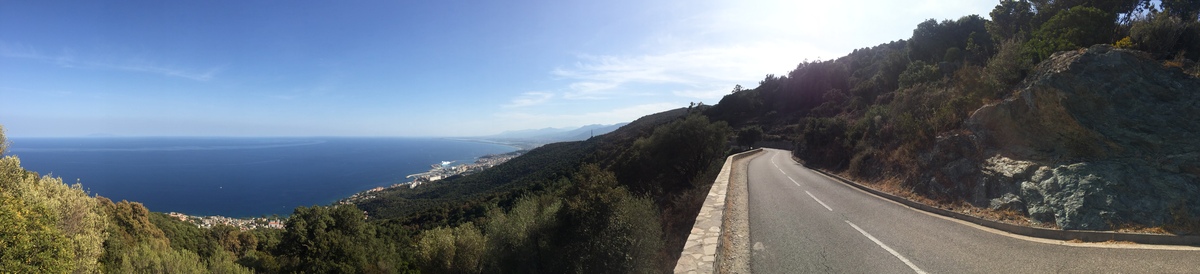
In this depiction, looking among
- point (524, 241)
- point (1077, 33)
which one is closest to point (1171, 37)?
point (1077, 33)

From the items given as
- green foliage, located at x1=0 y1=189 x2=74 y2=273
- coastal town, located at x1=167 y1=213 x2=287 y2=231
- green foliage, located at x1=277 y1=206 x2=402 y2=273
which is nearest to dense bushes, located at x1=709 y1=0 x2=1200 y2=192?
green foliage, located at x1=0 y1=189 x2=74 y2=273

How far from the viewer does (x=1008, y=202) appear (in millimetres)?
8086

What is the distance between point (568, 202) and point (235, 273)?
15.4 m

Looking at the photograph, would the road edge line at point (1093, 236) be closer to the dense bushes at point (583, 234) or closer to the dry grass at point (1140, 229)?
the dry grass at point (1140, 229)

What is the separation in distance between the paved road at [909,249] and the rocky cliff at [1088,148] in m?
1.22

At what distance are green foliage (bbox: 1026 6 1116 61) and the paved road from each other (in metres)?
7.53

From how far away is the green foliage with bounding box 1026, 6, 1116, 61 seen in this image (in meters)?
11.6

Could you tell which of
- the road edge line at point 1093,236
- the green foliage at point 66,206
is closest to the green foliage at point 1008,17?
the road edge line at point 1093,236

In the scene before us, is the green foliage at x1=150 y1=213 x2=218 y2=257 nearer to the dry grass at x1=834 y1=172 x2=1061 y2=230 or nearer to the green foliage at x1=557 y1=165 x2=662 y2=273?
the green foliage at x1=557 y1=165 x2=662 y2=273

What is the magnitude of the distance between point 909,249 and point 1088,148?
5.45 meters

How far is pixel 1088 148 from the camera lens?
7.95 metres

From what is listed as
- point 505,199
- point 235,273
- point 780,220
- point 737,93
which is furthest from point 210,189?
point 780,220

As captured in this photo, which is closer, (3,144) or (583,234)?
(583,234)

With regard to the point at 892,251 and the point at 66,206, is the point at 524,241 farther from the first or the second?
the point at 66,206
